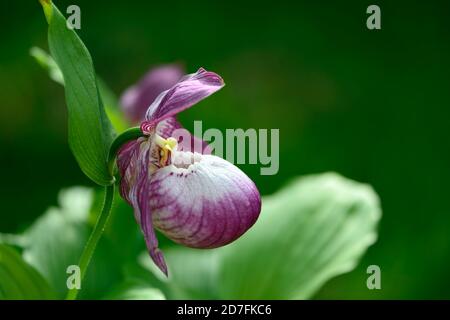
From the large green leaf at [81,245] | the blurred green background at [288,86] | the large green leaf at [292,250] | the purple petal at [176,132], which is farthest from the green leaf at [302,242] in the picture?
the blurred green background at [288,86]

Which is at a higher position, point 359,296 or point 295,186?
point 295,186

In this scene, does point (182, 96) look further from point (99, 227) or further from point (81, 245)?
point (81, 245)

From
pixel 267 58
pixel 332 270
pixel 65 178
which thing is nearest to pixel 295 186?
pixel 332 270

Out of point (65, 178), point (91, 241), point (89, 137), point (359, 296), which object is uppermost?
point (89, 137)

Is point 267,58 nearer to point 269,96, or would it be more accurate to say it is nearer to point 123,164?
point 269,96

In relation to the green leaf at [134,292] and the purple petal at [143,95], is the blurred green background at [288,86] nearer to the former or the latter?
the purple petal at [143,95]

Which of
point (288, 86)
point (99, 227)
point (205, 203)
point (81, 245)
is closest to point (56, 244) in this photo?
point (81, 245)
